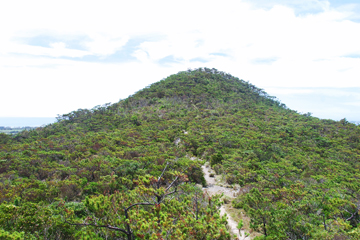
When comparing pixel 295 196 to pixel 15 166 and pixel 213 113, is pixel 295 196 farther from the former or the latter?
pixel 213 113

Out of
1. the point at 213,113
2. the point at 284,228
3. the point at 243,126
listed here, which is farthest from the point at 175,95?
the point at 284,228

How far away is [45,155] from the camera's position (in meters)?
19.7

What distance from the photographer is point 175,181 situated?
10781mm

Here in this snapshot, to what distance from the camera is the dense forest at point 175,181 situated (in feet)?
17.6

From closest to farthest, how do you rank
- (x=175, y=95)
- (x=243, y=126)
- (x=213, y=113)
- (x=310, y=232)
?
1. (x=310, y=232)
2. (x=243, y=126)
3. (x=213, y=113)
4. (x=175, y=95)

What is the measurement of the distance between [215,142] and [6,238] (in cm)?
2338

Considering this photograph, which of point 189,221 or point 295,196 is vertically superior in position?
point 189,221

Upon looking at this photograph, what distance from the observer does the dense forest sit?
5.38 metres

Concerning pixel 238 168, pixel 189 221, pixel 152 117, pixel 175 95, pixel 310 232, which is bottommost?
pixel 238 168

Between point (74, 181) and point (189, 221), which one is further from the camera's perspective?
point (74, 181)

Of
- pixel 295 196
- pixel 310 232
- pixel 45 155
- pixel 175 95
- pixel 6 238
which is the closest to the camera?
pixel 6 238

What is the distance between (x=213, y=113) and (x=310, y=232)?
39.7 metres

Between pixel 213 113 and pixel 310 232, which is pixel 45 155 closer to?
pixel 310 232

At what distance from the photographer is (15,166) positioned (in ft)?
53.4
